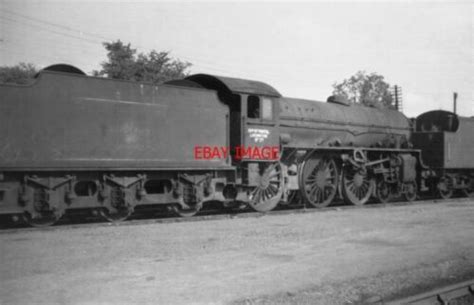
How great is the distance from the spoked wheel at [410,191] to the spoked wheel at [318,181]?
11.6 feet

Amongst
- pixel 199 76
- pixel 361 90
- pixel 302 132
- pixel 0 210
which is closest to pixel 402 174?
pixel 302 132

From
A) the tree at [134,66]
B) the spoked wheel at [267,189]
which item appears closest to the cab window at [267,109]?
the spoked wheel at [267,189]

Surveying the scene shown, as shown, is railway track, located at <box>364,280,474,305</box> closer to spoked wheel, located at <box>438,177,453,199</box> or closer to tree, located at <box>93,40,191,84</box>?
spoked wheel, located at <box>438,177,453,199</box>

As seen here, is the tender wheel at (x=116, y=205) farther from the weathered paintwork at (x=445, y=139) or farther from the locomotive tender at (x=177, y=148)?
the weathered paintwork at (x=445, y=139)

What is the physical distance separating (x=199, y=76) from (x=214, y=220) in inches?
152

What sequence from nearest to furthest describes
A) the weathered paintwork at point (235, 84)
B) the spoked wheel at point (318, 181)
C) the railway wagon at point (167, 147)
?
1. the railway wagon at point (167, 147)
2. the weathered paintwork at point (235, 84)
3. the spoked wheel at point (318, 181)

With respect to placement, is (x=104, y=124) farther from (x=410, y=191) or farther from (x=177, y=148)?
(x=410, y=191)

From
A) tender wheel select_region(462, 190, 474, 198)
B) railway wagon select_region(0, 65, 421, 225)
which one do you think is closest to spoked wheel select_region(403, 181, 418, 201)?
railway wagon select_region(0, 65, 421, 225)

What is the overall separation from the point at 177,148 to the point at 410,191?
30.8ft

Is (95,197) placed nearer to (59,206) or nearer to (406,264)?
(59,206)

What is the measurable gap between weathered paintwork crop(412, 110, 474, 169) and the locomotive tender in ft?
5.03

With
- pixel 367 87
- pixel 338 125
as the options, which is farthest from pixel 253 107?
pixel 367 87

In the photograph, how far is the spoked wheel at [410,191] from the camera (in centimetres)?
1611

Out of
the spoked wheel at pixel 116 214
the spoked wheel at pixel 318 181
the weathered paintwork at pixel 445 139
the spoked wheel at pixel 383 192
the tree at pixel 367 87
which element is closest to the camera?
the spoked wheel at pixel 116 214
